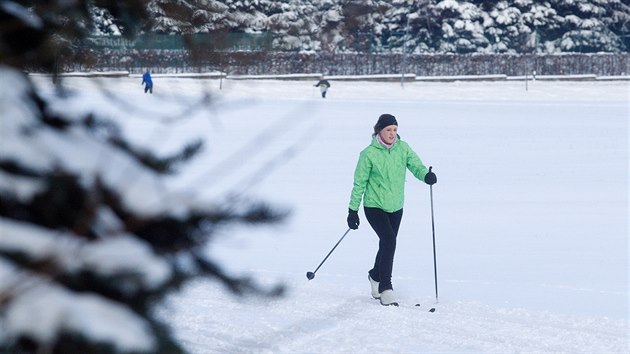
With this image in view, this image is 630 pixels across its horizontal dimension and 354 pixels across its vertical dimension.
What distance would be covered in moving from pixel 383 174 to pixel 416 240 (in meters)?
4.02

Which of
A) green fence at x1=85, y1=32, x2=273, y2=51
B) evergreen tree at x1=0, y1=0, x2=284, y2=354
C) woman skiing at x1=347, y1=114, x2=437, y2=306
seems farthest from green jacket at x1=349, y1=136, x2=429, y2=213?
evergreen tree at x1=0, y1=0, x2=284, y2=354

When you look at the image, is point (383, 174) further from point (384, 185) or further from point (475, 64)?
point (475, 64)

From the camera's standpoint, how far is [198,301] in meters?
8.34

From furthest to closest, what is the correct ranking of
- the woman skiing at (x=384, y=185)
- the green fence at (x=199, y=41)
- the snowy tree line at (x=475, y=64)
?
1. the snowy tree line at (x=475, y=64)
2. the woman skiing at (x=384, y=185)
3. the green fence at (x=199, y=41)

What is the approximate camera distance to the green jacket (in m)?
8.59

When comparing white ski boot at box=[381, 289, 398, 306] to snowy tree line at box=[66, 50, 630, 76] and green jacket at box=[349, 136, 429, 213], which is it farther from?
snowy tree line at box=[66, 50, 630, 76]

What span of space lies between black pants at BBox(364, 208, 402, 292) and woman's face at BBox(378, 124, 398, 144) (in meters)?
0.54

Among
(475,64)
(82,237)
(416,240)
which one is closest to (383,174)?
(416,240)

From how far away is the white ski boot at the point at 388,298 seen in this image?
8594 millimetres

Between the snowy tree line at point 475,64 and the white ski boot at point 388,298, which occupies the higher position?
the white ski boot at point 388,298

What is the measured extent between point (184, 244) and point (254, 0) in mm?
783

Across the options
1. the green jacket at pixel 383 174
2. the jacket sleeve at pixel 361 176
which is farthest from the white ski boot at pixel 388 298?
the jacket sleeve at pixel 361 176

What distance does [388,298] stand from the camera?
8602 mm

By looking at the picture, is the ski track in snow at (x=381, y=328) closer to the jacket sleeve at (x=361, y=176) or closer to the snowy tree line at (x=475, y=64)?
the jacket sleeve at (x=361, y=176)
